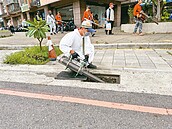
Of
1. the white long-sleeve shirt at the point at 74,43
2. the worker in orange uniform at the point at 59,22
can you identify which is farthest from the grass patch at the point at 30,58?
the worker in orange uniform at the point at 59,22

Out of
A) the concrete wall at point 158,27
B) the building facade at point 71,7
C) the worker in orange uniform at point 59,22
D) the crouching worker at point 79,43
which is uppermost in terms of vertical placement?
the building facade at point 71,7

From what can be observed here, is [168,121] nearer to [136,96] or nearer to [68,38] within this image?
[136,96]

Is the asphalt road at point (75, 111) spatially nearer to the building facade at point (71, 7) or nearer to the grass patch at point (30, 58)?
the grass patch at point (30, 58)

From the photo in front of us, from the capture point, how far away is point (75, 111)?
239 centimetres

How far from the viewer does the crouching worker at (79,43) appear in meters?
3.53

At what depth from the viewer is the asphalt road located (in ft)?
6.82

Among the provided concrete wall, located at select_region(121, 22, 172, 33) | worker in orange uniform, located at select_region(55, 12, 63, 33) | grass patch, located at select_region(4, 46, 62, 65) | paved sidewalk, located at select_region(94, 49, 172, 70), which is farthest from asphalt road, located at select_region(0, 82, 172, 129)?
worker in orange uniform, located at select_region(55, 12, 63, 33)

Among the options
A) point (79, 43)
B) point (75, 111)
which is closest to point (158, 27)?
point (79, 43)

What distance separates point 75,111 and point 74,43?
6.26 ft

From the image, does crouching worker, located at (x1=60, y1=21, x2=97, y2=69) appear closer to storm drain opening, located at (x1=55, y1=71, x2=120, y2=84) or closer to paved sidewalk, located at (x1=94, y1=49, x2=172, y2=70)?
storm drain opening, located at (x1=55, y1=71, x2=120, y2=84)

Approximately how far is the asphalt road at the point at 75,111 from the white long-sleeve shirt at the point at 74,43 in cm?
96

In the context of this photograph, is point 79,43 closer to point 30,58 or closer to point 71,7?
point 30,58

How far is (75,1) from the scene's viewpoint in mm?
14062

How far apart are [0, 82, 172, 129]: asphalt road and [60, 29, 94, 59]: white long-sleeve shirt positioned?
0.96 m
